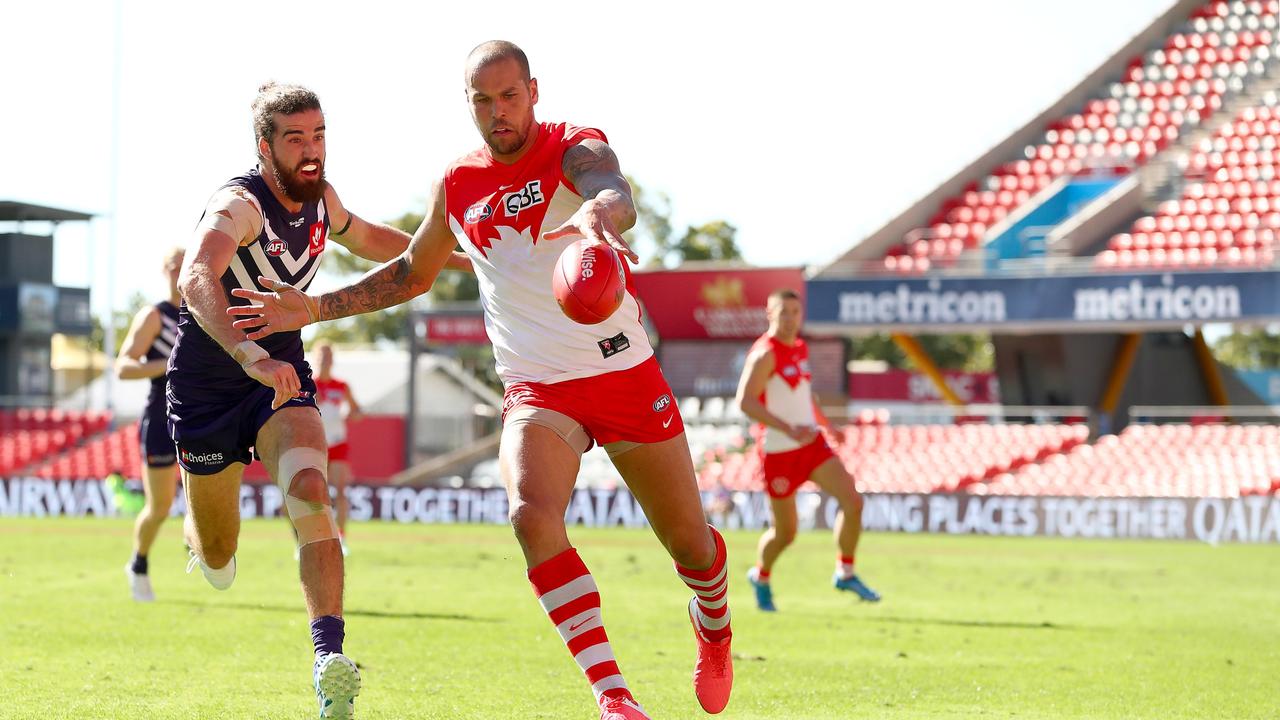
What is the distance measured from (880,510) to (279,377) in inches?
836

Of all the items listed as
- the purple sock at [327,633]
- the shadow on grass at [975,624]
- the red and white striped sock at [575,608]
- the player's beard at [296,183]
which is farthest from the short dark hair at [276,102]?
the shadow on grass at [975,624]

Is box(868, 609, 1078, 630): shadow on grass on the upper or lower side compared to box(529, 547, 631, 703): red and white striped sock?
lower

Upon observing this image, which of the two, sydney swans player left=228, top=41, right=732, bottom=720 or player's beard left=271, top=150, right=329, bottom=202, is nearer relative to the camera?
sydney swans player left=228, top=41, right=732, bottom=720

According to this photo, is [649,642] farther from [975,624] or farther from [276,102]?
[276,102]

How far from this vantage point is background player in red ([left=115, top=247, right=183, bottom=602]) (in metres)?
12.0

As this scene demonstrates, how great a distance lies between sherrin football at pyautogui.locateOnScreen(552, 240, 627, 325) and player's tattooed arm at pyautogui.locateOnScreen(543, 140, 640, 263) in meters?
0.06

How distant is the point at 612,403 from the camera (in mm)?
6352

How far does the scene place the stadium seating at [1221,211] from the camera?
108ft

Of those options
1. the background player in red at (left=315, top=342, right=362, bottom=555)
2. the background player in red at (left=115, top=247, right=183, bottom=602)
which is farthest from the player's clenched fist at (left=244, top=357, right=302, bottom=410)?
the background player in red at (left=315, top=342, right=362, bottom=555)

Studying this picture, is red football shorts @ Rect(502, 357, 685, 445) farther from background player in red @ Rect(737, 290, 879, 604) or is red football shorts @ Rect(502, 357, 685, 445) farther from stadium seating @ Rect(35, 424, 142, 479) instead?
stadium seating @ Rect(35, 424, 142, 479)

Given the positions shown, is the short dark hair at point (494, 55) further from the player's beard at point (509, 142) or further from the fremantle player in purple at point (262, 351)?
the fremantle player in purple at point (262, 351)

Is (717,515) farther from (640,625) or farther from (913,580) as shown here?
(640,625)

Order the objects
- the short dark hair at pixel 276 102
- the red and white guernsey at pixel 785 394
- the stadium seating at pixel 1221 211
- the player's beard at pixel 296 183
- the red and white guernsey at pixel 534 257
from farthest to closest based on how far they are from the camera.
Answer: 1. the stadium seating at pixel 1221 211
2. the red and white guernsey at pixel 785 394
3. the player's beard at pixel 296 183
4. the short dark hair at pixel 276 102
5. the red and white guernsey at pixel 534 257

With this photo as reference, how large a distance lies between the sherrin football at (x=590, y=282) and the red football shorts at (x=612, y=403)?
26.8 inches
